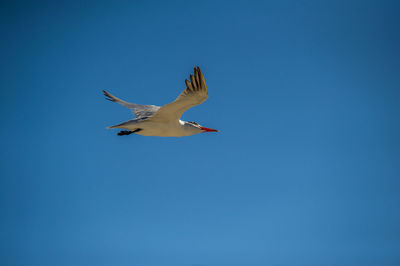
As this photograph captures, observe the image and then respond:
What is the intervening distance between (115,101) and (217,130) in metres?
4.01

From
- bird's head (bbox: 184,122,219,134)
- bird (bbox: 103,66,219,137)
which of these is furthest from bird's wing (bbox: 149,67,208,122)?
bird's head (bbox: 184,122,219,134)

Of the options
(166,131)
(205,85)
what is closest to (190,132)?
(166,131)

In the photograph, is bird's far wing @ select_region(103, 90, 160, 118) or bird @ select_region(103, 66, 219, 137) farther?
bird's far wing @ select_region(103, 90, 160, 118)

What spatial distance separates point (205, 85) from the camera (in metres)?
8.80

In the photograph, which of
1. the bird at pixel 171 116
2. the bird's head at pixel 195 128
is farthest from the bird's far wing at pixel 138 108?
the bird's head at pixel 195 128

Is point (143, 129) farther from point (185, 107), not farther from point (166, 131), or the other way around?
point (185, 107)

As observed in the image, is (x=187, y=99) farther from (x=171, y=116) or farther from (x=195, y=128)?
(x=195, y=128)

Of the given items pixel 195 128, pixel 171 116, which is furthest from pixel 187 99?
pixel 195 128

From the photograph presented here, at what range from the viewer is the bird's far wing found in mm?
11328

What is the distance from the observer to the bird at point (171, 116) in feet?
29.0

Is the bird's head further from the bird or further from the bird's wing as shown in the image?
the bird's wing

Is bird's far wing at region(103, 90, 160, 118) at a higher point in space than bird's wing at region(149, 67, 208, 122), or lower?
higher

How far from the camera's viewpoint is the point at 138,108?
40.3ft

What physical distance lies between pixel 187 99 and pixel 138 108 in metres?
3.50
